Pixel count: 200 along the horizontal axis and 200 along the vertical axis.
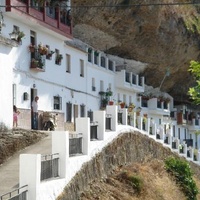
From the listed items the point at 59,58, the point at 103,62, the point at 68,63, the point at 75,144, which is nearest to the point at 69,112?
the point at 68,63

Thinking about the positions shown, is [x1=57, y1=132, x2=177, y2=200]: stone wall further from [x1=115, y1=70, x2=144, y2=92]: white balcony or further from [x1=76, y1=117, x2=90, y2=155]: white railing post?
[x1=115, y1=70, x2=144, y2=92]: white balcony

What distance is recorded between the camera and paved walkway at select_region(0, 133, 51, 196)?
14720 millimetres

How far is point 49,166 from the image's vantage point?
50.7ft

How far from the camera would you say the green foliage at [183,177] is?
84.9 ft

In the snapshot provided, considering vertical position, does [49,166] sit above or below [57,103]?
below

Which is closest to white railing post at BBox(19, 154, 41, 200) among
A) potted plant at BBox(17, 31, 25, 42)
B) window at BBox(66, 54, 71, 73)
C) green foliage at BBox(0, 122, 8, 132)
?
green foliage at BBox(0, 122, 8, 132)

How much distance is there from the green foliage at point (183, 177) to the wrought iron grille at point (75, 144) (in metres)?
8.34

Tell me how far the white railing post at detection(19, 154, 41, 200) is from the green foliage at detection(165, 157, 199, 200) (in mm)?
12773

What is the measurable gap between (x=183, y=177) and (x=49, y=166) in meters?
12.0

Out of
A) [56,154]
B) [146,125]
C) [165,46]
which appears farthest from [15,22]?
[165,46]

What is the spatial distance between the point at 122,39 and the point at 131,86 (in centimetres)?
354

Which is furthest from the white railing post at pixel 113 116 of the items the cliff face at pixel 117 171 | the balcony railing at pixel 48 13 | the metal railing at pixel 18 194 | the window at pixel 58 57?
the metal railing at pixel 18 194

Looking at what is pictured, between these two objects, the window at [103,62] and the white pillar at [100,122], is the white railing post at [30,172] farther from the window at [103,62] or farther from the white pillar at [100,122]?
the window at [103,62]

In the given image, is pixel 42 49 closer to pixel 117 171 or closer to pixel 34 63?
pixel 34 63
